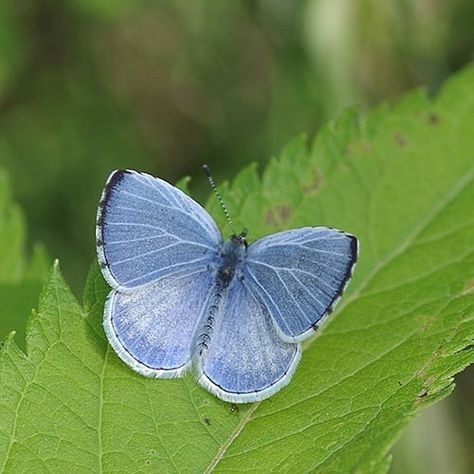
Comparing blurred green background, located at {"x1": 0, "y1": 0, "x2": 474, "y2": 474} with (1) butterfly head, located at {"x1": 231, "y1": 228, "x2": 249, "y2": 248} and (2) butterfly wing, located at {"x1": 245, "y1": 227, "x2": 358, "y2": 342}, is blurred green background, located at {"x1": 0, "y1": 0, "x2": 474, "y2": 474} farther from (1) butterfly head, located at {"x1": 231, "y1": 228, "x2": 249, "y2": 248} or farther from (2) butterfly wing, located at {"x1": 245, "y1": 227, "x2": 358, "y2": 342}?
(2) butterfly wing, located at {"x1": 245, "y1": 227, "x2": 358, "y2": 342}

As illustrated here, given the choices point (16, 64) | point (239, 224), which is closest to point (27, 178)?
point (16, 64)

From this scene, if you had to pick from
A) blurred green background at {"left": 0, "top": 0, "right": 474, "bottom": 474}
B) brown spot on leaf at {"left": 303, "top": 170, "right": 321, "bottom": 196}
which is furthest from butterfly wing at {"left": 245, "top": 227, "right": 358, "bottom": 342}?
blurred green background at {"left": 0, "top": 0, "right": 474, "bottom": 474}

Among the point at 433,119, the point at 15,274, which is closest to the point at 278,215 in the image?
the point at 433,119

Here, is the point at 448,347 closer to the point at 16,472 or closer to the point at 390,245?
the point at 390,245

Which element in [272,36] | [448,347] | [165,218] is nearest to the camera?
[448,347]

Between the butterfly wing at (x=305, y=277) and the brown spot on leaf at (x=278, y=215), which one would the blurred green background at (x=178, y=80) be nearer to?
the brown spot on leaf at (x=278, y=215)

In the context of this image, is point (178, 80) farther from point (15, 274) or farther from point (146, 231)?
point (146, 231)
